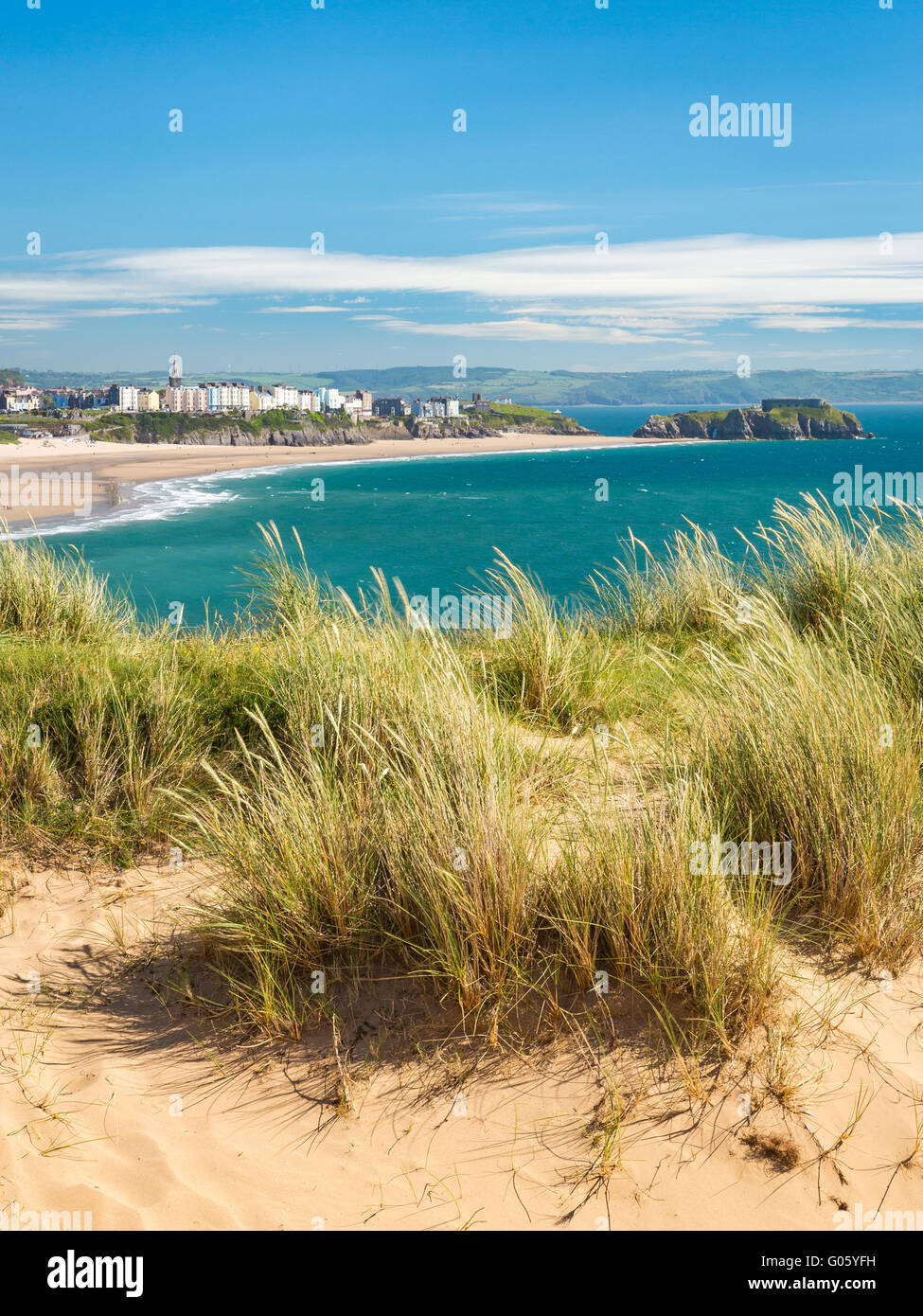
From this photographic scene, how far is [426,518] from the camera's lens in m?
51.4

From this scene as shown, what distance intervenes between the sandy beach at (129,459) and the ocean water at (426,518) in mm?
2742

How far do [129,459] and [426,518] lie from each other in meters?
33.6

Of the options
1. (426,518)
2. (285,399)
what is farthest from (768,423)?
(426,518)

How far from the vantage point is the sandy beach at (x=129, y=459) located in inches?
1730

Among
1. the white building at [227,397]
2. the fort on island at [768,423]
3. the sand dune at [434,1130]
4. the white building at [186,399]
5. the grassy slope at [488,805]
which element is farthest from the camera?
the fort on island at [768,423]

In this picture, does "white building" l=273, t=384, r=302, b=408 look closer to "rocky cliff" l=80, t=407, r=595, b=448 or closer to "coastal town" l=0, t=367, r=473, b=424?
"coastal town" l=0, t=367, r=473, b=424

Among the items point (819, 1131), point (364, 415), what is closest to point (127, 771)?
point (819, 1131)

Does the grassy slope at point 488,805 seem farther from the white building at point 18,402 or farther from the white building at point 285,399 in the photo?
the white building at point 285,399

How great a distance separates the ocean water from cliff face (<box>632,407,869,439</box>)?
135 feet

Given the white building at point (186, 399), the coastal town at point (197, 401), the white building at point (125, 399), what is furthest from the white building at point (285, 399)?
the white building at point (125, 399)

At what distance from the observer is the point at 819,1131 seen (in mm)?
2506

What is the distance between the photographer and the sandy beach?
43.9 metres

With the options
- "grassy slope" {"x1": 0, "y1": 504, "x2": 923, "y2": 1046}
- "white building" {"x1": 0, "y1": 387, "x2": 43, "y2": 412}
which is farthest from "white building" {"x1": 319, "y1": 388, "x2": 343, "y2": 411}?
"grassy slope" {"x1": 0, "y1": 504, "x2": 923, "y2": 1046}
